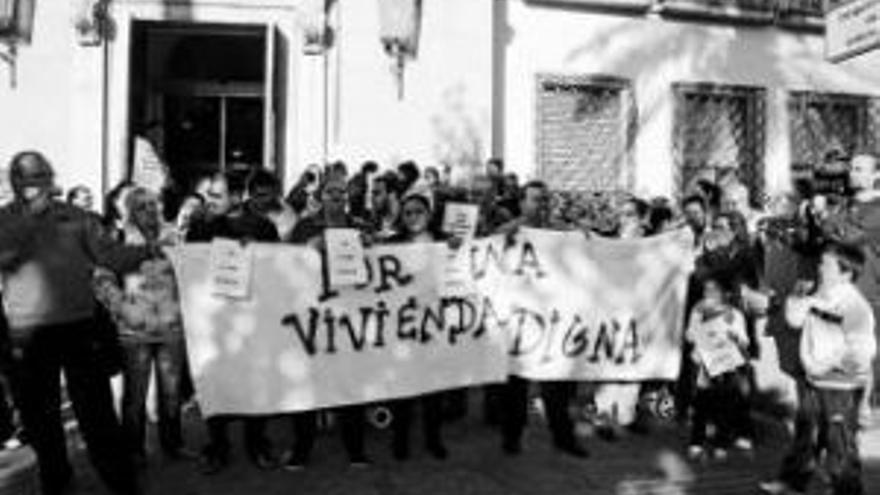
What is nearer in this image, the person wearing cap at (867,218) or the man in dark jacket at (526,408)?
the person wearing cap at (867,218)

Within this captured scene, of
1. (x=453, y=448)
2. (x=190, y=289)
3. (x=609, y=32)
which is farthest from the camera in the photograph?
(x=609, y=32)

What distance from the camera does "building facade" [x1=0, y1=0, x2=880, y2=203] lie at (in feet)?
49.1

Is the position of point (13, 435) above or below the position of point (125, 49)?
below

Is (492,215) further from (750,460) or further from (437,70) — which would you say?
(437,70)

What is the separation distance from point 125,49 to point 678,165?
7.48 meters

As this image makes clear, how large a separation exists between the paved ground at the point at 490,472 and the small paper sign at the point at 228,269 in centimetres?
115

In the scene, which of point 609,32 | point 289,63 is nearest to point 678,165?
point 609,32

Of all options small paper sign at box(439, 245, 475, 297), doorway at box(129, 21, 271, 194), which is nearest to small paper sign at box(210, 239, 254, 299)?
small paper sign at box(439, 245, 475, 297)

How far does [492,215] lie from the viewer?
35.2ft

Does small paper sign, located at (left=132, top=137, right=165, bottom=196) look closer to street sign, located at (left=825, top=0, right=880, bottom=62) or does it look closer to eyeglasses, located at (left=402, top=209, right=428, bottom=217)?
eyeglasses, located at (left=402, top=209, right=428, bottom=217)

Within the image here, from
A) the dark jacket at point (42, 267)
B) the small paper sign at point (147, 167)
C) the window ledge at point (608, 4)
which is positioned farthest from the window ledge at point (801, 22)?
the dark jacket at point (42, 267)

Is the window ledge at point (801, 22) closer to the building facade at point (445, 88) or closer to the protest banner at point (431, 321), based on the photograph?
the building facade at point (445, 88)

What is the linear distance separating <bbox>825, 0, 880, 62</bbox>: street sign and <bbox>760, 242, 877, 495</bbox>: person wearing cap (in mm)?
1575

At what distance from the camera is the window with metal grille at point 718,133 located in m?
17.9
